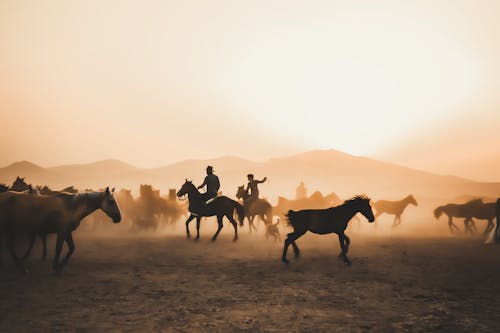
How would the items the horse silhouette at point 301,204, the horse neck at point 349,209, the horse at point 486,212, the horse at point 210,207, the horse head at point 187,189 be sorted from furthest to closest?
the horse silhouette at point 301,204
the horse at point 486,212
the horse head at point 187,189
the horse at point 210,207
the horse neck at point 349,209

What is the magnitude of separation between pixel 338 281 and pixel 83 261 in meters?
7.33

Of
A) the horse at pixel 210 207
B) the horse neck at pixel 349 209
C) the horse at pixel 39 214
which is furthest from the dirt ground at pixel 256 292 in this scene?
the horse at pixel 210 207

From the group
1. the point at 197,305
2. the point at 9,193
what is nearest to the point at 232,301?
the point at 197,305

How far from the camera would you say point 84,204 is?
9461 millimetres

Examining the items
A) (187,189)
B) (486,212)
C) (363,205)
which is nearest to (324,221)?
(363,205)

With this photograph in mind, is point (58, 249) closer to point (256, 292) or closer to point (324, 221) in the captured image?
point (256, 292)

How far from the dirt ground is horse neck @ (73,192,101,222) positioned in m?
1.48

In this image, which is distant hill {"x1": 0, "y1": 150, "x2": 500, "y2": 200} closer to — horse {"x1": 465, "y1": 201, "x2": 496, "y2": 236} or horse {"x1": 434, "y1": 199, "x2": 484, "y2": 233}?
horse {"x1": 434, "y1": 199, "x2": 484, "y2": 233}

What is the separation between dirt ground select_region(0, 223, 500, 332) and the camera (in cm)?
587

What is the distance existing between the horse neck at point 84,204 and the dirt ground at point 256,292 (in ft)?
4.84

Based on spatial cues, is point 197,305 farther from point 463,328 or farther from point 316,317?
point 463,328

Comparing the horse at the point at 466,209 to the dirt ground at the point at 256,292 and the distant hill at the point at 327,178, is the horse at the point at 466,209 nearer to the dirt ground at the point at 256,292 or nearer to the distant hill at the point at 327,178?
the dirt ground at the point at 256,292

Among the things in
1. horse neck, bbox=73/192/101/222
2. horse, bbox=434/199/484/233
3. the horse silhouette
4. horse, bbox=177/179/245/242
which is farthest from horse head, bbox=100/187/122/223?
horse, bbox=434/199/484/233

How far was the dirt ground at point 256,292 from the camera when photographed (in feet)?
19.2
